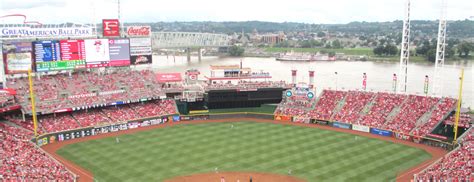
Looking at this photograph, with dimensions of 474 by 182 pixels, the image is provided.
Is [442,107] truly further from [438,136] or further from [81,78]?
[81,78]

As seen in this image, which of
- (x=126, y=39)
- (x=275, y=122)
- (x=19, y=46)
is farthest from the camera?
(x=126, y=39)

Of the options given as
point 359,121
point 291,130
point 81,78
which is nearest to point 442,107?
point 359,121

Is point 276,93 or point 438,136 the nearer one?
point 438,136

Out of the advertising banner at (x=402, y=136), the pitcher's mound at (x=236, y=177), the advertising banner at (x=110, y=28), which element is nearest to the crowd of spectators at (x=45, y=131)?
the pitcher's mound at (x=236, y=177)

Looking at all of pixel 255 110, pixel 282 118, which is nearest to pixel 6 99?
pixel 255 110

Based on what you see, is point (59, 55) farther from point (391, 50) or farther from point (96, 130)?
point (391, 50)

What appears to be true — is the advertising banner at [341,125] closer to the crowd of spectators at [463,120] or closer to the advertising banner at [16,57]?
the crowd of spectators at [463,120]
